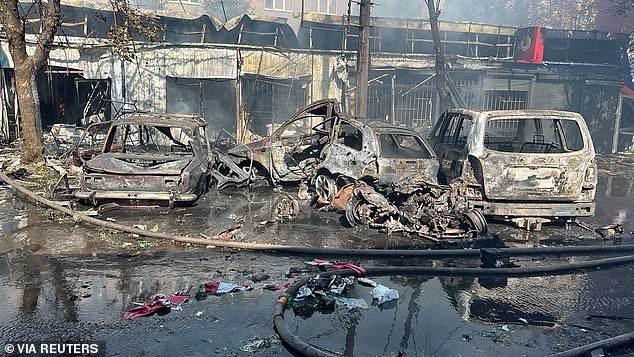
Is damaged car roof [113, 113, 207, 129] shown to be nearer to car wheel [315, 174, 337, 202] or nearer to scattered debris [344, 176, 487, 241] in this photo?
car wheel [315, 174, 337, 202]

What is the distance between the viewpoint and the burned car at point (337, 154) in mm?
8984

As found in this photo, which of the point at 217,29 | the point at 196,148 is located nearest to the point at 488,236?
the point at 196,148

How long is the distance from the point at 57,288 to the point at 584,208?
750 centimetres

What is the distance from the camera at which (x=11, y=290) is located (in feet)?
17.3

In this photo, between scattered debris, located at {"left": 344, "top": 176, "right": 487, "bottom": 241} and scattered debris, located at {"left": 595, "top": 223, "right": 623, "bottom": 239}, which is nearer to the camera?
scattered debris, located at {"left": 344, "top": 176, "right": 487, "bottom": 241}

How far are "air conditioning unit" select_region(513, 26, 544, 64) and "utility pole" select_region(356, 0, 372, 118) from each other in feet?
28.7

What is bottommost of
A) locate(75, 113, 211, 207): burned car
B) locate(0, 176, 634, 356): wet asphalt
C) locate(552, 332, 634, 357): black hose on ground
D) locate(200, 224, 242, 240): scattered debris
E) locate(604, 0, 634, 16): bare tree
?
locate(200, 224, 242, 240): scattered debris

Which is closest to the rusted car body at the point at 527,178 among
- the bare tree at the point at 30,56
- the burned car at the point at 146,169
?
the burned car at the point at 146,169

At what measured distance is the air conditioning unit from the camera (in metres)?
20.4

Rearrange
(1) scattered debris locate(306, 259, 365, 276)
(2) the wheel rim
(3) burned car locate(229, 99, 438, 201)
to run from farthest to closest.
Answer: (3) burned car locate(229, 99, 438, 201), (2) the wheel rim, (1) scattered debris locate(306, 259, 365, 276)

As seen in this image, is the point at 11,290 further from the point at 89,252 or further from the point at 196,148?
the point at 196,148

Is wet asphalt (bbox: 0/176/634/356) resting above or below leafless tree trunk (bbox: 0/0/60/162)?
below

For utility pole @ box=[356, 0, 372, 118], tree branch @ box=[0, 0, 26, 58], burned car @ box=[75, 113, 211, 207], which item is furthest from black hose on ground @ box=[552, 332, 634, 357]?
tree branch @ box=[0, 0, 26, 58]

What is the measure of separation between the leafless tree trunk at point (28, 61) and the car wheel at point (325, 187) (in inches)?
283
